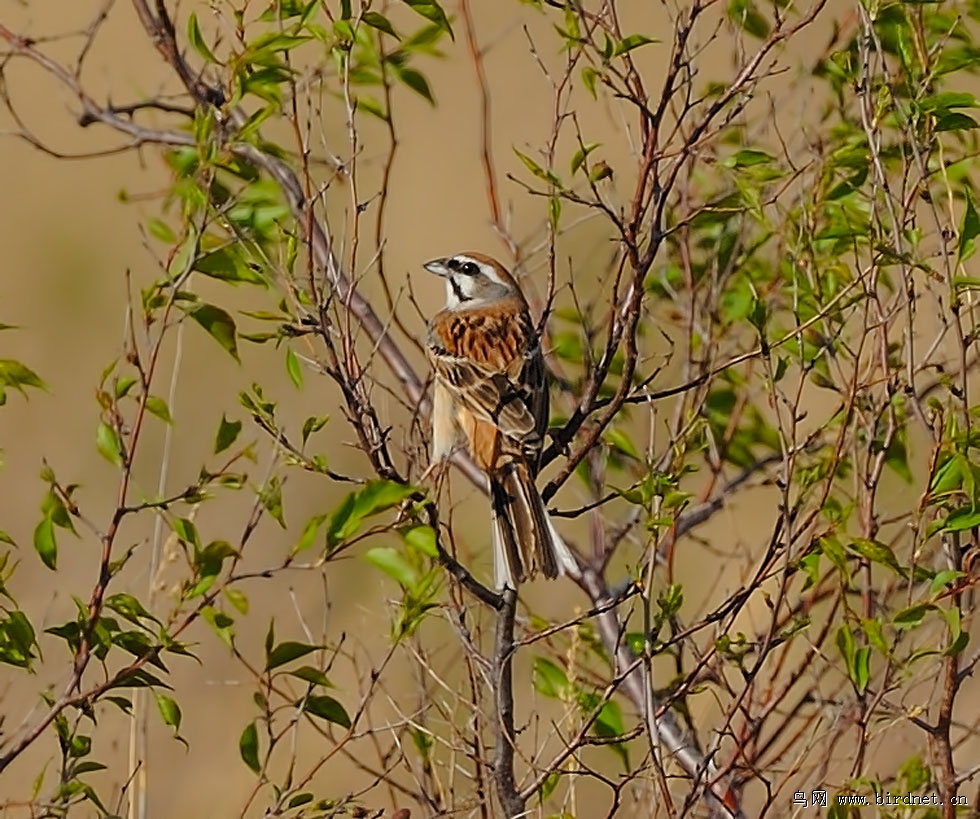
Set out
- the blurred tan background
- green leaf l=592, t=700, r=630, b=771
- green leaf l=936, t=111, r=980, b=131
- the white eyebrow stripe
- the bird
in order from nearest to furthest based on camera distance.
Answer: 1. green leaf l=936, t=111, r=980, b=131
2. green leaf l=592, t=700, r=630, b=771
3. the bird
4. the white eyebrow stripe
5. the blurred tan background

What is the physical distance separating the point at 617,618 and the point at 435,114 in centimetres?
667

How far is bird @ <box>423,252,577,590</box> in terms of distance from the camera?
3432mm

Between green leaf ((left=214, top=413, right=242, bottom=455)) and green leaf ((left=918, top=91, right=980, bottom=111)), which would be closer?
green leaf ((left=214, top=413, right=242, bottom=455))

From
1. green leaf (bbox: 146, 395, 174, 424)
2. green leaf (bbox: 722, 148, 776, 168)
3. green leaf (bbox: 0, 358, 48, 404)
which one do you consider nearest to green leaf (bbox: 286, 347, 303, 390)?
green leaf (bbox: 146, 395, 174, 424)

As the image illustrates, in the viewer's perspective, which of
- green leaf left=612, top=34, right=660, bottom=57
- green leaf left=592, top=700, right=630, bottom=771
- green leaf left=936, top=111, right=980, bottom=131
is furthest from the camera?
green leaf left=592, top=700, right=630, bottom=771

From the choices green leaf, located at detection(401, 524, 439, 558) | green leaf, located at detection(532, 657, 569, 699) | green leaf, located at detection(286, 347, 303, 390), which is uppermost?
green leaf, located at detection(286, 347, 303, 390)

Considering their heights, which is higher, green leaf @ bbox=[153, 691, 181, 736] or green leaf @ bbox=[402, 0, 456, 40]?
green leaf @ bbox=[402, 0, 456, 40]

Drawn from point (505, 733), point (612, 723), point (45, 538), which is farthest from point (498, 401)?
point (45, 538)

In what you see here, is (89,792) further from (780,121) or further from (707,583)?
(707,583)

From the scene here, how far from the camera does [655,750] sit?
263 cm

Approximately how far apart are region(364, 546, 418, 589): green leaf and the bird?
392 millimetres

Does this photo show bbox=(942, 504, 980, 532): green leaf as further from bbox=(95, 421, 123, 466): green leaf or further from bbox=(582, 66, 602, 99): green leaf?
bbox=(95, 421, 123, 466): green leaf

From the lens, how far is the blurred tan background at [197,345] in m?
6.29

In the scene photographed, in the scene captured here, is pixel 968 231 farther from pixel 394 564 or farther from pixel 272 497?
pixel 272 497
